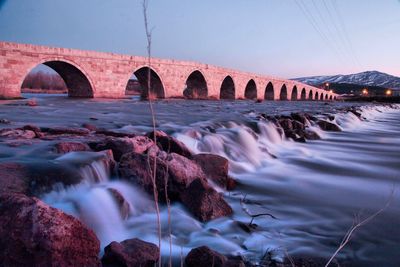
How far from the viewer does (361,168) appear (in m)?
4.83

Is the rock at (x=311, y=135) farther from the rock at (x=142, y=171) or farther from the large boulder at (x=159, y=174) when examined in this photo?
the rock at (x=142, y=171)

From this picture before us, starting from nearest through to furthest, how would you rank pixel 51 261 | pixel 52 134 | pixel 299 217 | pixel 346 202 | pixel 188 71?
1. pixel 51 261
2. pixel 299 217
3. pixel 346 202
4. pixel 52 134
5. pixel 188 71

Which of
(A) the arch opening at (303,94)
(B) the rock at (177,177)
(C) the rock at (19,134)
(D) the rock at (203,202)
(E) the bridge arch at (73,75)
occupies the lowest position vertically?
(A) the arch opening at (303,94)

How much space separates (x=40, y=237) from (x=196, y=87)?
2846 cm

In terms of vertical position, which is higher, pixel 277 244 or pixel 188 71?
pixel 188 71

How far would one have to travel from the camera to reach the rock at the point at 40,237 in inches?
55.6

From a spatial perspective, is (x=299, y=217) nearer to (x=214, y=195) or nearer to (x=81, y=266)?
(x=214, y=195)

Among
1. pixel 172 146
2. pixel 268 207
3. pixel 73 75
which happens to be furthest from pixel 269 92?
pixel 268 207

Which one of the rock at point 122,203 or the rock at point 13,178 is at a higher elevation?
the rock at point 13,178

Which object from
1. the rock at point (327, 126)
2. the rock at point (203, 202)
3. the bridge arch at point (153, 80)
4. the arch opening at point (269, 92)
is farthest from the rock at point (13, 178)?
the arch opening at point (269, 92)

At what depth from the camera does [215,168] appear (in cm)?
350

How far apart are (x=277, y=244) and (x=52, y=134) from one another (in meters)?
3.37

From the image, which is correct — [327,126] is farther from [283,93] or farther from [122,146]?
[283,93]

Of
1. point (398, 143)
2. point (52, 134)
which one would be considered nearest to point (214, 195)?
point (52, 134)
